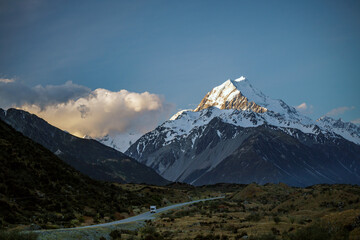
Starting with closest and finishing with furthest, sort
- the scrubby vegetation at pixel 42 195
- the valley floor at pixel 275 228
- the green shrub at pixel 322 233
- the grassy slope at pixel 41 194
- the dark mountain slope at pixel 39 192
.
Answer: the green shrub at pixel 322 233 < the valley floor at pixel 275 228 < the scrubby vegetation at pixel 42 195 < the grassy slope at pixel 41 194 < the dark mountain slope at pixel 39 192

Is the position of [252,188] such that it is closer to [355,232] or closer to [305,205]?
[305,205]

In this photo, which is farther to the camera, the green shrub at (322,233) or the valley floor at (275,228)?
the valley floor at (275,228)

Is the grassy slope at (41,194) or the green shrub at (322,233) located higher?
the grassy slope at (41,194)

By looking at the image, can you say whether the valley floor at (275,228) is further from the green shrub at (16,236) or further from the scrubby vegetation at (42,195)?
the scrubby vegetation at (42,195)

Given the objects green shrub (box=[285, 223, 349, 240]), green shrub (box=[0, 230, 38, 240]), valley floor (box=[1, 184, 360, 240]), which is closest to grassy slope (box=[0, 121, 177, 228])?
valley floor (box=[1, 184, 360, 240])

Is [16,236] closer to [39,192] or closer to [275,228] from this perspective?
[275,228]

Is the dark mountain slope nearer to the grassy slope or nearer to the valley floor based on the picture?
the grassy slope

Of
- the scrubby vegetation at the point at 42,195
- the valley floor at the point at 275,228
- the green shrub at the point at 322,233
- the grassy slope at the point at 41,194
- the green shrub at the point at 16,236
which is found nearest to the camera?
the green shrub at the point at 322,233

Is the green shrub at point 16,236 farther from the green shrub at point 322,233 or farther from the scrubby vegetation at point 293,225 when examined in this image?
the green shrub at point 322,233

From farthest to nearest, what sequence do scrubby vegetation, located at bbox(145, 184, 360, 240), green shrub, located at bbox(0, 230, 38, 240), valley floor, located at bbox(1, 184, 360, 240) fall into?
valley floor, located at bbox(1, 184, 360, 240) → scrubby vegetation, located at bbox(145, 184, 360, 240) → green shrub, located at bbox(0, 230, 38, 240)

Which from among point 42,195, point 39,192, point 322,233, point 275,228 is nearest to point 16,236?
point 322,233

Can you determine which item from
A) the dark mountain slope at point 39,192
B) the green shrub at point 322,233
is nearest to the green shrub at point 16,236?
the dark mountain slope at point 39,192

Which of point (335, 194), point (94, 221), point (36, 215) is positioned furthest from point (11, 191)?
point (335, 194)
